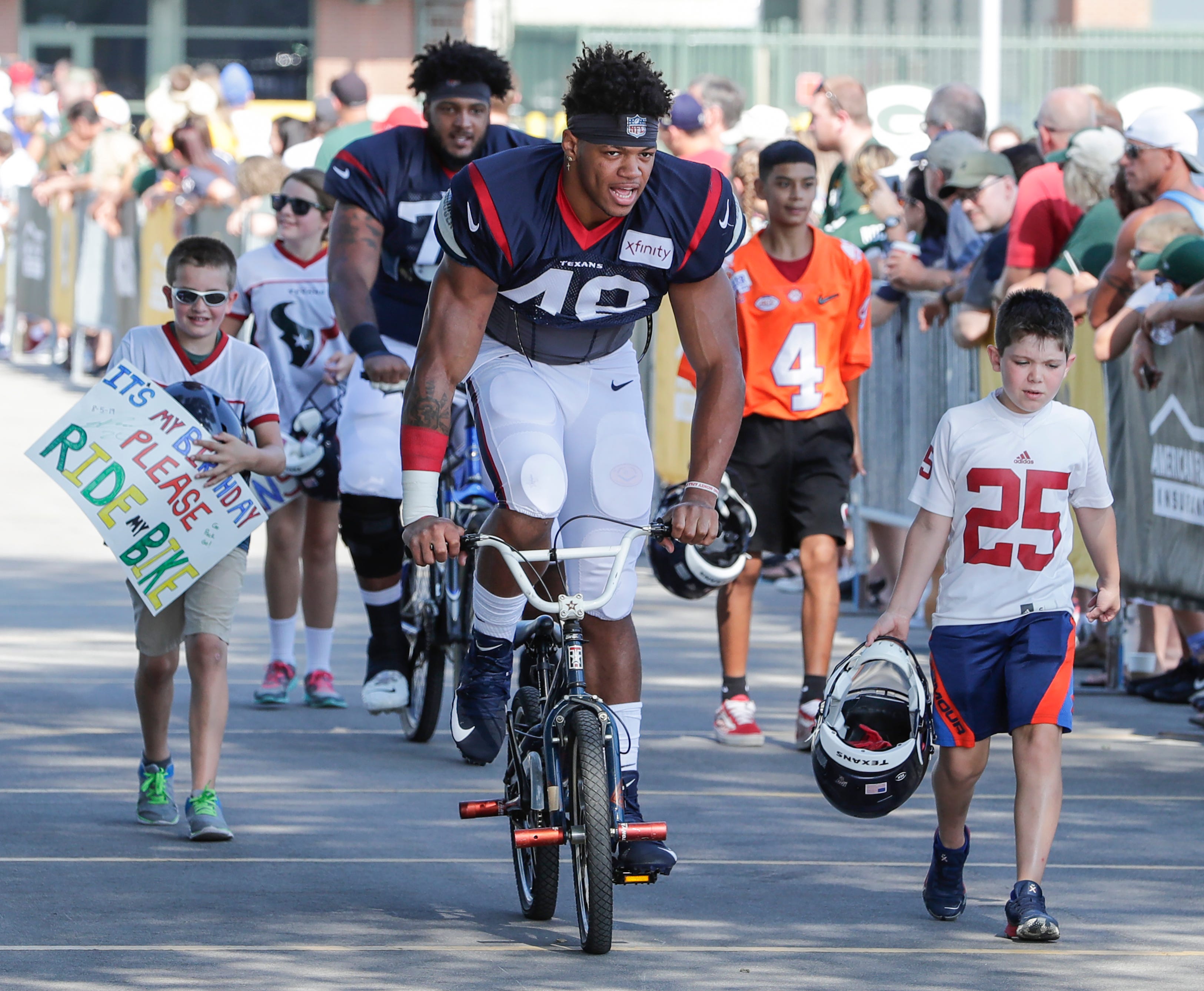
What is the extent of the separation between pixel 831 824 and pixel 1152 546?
273 cm

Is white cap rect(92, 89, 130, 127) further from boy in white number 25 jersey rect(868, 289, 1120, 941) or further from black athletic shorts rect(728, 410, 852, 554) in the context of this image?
boy in white number 25 jersey rect(868, 289, 1120, 941)

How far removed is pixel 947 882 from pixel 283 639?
→ 13.3 feet

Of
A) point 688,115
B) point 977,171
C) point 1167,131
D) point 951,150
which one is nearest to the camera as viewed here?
point 1167,131

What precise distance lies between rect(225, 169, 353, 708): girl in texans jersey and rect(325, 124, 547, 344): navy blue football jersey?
0.81 metres

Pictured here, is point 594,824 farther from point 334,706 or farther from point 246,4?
point 246,4

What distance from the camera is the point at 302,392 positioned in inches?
369

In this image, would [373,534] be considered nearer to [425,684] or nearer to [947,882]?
[425,684]

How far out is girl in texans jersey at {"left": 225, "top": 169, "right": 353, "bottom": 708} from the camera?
934 centimetres

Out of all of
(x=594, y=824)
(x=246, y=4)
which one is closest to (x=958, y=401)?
(x=594, y=824)

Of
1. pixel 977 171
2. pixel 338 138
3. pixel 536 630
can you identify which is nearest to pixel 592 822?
pixel 536 630

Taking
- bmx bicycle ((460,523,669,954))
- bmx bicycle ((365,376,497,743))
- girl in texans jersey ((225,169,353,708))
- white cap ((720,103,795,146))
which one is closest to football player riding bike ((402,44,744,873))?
bmx bicycle ((460,523,669,954))

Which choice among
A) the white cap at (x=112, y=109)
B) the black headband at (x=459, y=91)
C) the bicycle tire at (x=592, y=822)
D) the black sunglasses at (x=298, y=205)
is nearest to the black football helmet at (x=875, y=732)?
the bicycle tire at (x=592, y=822)

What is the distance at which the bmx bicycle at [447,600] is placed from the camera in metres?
8.48

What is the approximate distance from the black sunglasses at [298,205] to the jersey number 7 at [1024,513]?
4189mm
